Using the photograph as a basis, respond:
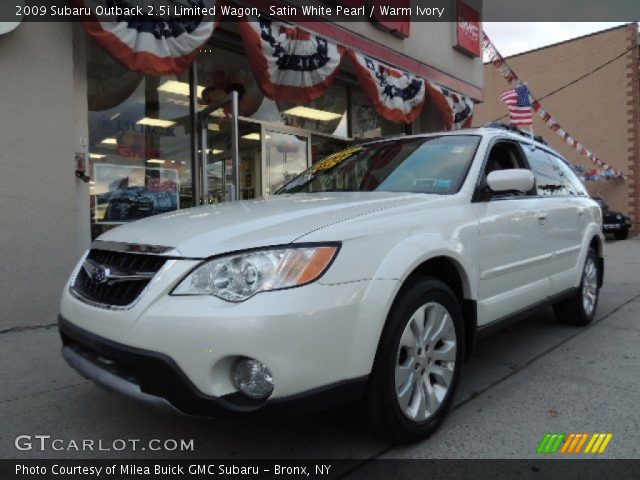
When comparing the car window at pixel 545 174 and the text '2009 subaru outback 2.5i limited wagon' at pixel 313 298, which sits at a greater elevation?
the car window at pixel 545 174

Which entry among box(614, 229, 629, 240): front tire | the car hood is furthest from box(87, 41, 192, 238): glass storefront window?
box(614, 229, 629, 240): front tire

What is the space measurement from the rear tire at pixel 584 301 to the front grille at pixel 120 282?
12.6ft

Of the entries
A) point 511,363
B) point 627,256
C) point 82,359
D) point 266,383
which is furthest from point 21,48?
point 627,256

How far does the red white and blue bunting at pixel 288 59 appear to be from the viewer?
6.14m

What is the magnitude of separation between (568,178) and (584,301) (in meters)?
1.16

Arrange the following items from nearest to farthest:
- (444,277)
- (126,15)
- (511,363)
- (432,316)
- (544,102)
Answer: (432,316), (444,277), (511,363), (126,15), (544,102)

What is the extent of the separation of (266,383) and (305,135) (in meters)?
7.36

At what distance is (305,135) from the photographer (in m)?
8.90

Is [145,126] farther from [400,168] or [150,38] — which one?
[400,168]

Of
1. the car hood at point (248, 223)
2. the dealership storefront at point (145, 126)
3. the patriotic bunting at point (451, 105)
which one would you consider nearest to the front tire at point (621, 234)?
the dealership storefront at point (145, 126)

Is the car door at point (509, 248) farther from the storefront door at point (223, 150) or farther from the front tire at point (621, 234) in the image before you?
the front tire at point (621, 234)

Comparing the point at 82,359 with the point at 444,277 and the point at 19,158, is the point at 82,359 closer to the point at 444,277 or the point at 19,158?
the point at 444,277

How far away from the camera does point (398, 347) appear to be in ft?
7.36

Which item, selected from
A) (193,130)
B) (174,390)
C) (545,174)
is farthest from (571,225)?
(193,130)
